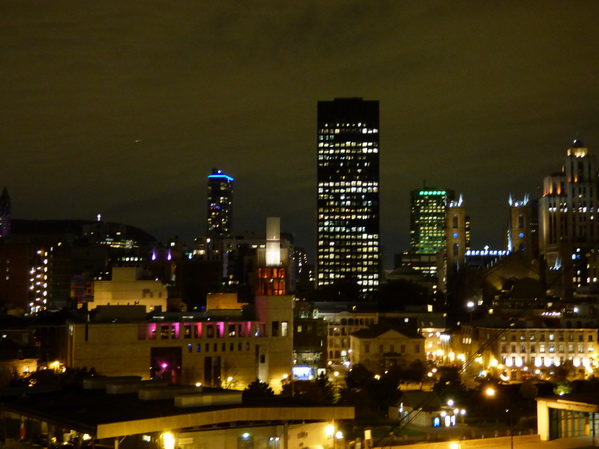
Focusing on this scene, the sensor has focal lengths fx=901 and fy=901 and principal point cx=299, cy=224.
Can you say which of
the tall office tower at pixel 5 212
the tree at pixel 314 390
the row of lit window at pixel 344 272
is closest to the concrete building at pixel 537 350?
the tree at pixel 314 390

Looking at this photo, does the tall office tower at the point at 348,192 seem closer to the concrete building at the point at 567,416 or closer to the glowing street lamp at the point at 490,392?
the glowing street lamp at the point at 490,392

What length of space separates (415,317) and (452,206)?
38.5 m

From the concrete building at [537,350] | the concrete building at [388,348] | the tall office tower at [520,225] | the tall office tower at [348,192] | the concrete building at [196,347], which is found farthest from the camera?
the tall office tower at [348,192]

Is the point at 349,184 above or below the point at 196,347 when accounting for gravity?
above

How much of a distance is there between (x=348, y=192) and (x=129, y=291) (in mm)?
87027

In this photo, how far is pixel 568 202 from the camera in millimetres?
137750

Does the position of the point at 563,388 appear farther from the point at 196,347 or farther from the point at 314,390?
the point at 196,347

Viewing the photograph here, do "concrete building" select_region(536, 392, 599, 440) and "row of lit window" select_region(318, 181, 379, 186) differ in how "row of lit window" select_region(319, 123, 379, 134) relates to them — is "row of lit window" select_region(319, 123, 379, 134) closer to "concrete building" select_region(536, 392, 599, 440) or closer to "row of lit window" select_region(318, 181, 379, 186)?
"row of lit window" select_region(318, 181, 379, 186)

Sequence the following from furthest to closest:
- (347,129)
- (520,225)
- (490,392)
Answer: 1. (347,129)
2. (520,225)
3. (490,392)

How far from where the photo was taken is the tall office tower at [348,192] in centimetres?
15775

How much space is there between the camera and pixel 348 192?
15900 centimetres

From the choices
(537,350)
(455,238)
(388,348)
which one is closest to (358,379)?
(388,348)

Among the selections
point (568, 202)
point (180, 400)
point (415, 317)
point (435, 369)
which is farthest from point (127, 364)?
point (568, 202)

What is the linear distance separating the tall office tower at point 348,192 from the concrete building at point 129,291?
82.5 metres
